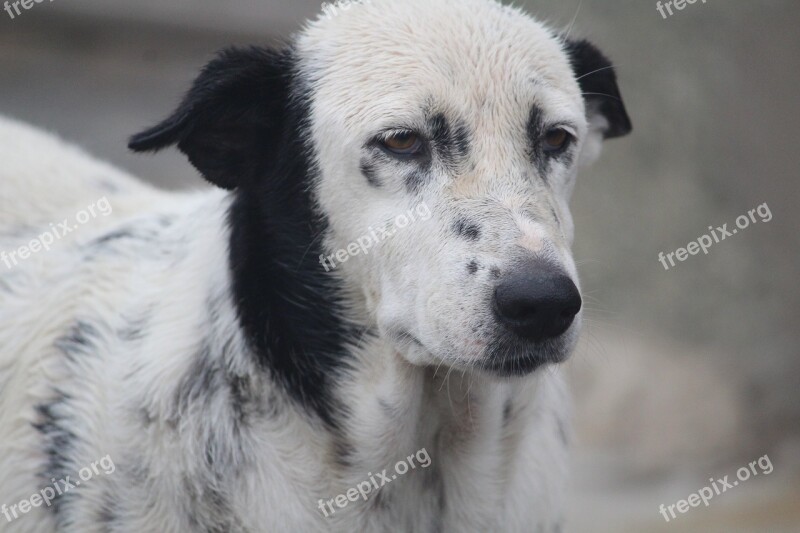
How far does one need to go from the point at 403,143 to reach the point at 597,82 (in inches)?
33.5

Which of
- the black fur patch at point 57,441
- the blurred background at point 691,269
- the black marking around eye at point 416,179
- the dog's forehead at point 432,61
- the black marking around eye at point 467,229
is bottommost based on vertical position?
the blurred background at point 691,269

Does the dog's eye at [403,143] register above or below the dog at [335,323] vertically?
above

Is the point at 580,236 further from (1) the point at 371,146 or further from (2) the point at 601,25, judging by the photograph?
(1) the point at 371,146

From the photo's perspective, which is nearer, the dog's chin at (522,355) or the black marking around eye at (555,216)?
the dog's chin at (522,355)

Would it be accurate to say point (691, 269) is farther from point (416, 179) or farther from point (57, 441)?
point (57, 441)

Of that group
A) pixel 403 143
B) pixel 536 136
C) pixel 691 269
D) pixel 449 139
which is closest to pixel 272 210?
pixel 403 143

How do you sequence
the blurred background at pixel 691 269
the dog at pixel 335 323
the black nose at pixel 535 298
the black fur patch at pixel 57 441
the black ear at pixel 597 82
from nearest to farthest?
the black nose at pixel 535 298, the dog at pixel 335 323, the black fur patch at pixel 57 441, the black ear at pixel 597 82, the blurred background at pixel 691 269

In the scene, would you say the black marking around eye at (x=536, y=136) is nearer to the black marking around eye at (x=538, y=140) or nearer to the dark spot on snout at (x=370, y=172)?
the black marking around eye at (x=538, y=140)

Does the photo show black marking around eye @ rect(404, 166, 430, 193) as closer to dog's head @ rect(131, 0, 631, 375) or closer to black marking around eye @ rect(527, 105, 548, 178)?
dog's head @ rect(131, 0, 631, 375)

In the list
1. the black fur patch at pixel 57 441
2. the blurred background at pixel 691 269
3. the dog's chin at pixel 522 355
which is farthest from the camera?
the blurred background at pixel 691 269

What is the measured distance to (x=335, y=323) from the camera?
258 centimetres

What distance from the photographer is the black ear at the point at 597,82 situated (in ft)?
9.50

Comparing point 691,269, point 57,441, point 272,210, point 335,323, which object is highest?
point 272,210

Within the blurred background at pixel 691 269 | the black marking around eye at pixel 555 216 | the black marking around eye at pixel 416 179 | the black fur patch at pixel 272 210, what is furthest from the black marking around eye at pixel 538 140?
the blurred background at pixel 691 269
